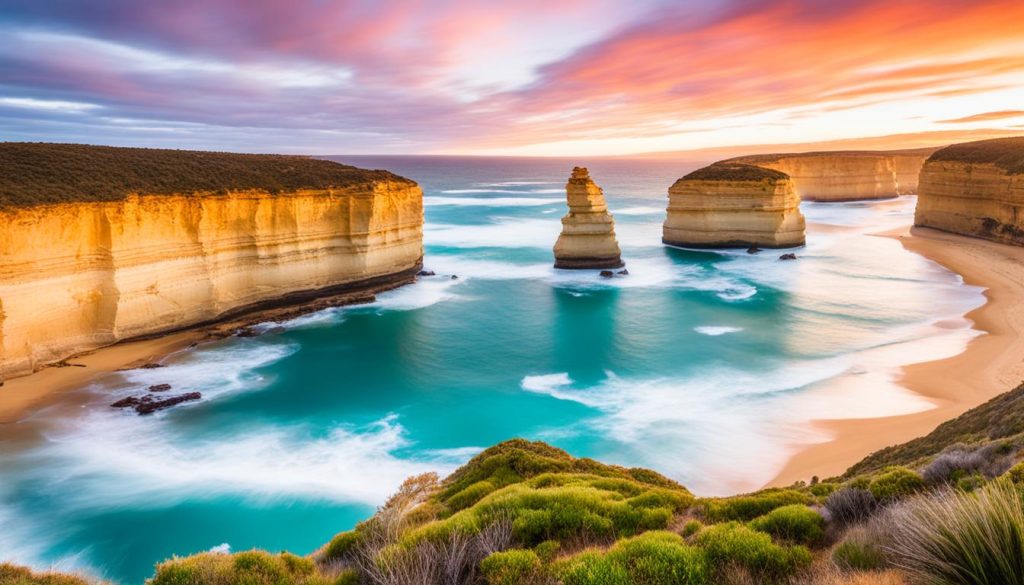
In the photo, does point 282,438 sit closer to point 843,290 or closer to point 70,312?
point 70,312

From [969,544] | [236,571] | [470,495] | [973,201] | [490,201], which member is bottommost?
[470,495]

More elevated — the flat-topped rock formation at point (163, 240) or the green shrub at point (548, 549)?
the flat-topped rock formation at point (163, 240)

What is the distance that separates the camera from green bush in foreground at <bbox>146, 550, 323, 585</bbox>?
264 inches

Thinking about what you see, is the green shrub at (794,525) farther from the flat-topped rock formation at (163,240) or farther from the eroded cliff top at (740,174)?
the eroded cliff top at (740,174)

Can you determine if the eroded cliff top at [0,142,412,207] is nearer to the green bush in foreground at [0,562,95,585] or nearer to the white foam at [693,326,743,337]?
the green bush in foreground at [0,562,95,585]

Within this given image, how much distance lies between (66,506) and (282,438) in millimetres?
5586

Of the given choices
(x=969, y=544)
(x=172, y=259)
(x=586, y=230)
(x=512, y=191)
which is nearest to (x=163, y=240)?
(x=172, y=259)

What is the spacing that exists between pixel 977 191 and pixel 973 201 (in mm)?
957

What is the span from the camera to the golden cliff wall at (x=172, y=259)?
21859 millimetres

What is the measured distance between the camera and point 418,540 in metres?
7.11

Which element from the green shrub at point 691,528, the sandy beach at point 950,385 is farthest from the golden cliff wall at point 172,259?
→ the sandy beach at point 950,385

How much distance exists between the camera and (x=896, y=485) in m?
7.16

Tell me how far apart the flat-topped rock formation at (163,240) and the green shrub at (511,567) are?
901 inches

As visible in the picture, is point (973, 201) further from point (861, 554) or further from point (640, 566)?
point (640, 566)
